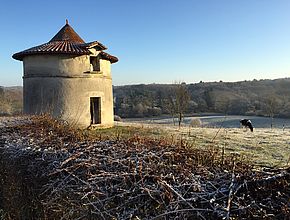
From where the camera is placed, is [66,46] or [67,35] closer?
[66,46]

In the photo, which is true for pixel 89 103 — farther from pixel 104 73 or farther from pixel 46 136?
pixel 46 136

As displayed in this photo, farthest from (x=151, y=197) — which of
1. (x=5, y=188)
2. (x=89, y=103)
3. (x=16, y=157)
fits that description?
(x=89, y=103)

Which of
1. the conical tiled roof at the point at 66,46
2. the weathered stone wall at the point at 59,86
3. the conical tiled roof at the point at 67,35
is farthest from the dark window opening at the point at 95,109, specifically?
the conical tiled roof at the point at 67,35

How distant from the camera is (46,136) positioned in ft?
17.8

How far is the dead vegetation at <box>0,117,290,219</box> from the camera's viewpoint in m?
2.42

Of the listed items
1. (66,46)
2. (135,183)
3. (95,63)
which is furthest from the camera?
(95,63)

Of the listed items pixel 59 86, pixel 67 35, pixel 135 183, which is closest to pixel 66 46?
pixel 67 35

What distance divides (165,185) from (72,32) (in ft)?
63.5

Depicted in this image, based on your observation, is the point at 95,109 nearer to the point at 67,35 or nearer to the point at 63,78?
the point at 63,78

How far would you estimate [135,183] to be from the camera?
2857 millimetres

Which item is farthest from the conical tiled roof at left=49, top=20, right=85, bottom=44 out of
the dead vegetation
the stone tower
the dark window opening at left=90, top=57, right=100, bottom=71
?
the dead vegetation

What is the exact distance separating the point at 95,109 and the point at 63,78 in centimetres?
335

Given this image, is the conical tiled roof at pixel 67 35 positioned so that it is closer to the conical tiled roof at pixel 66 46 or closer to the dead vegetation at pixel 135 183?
the conical tiled roof at pixel 66 46

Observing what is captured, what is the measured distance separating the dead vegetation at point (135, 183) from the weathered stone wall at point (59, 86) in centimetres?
1280
